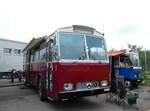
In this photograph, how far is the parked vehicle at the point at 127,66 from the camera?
18234 millimetres

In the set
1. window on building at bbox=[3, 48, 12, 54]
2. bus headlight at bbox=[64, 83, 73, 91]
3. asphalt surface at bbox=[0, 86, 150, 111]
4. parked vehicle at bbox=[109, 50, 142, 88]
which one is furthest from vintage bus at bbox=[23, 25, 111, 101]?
window on building at bbox=[3, 48, 12, 54]

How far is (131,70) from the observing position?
1819 cm

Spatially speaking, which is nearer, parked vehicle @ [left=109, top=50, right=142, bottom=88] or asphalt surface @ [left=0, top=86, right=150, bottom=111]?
asphalt surface @ [left=0, top=86, right=150, bottom=111]

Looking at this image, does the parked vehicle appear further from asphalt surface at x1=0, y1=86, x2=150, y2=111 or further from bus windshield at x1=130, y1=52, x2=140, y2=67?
asphalt surface at x1=0, y1=86, x2=150, y2=111

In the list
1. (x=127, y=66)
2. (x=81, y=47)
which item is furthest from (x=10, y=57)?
(x=81, y=47)

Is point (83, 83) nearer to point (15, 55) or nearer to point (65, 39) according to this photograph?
point (65, 39)

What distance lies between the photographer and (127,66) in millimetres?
18484

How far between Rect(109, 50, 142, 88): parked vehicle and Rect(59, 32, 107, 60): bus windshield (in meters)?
7.48

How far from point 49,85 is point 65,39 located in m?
2.04

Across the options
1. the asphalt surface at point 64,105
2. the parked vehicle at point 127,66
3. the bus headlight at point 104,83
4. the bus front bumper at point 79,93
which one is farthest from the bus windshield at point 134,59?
the bus front bumper at point 79,93

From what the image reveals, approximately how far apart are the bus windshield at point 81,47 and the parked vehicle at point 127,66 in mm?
7479

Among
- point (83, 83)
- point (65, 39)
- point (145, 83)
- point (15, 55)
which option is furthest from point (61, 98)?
point (15, 55)

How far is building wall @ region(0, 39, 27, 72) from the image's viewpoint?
3047 centimetres

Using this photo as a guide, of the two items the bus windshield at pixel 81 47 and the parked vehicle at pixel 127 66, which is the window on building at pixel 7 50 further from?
the bus windshield at pixel 81 47
